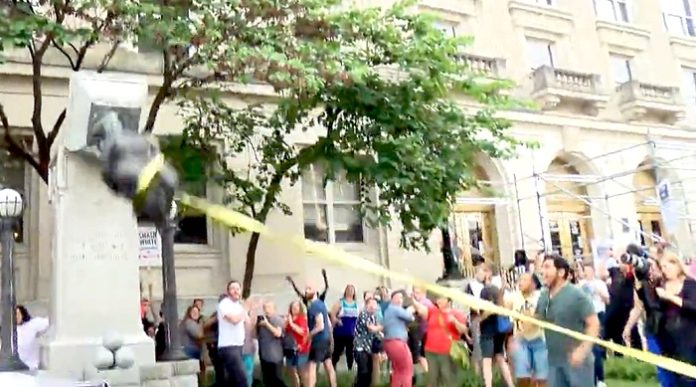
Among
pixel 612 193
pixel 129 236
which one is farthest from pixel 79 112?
pixel 612 193

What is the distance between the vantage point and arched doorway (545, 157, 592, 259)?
857 inches

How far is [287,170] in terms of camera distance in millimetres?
14188

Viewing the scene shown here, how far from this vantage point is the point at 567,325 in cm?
633

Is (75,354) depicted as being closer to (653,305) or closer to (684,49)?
(653,305)

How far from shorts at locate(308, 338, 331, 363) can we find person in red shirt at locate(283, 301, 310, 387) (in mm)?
93

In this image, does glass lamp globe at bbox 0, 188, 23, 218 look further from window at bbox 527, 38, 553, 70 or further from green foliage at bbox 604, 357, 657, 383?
window at bbox 527, 38, 553, 70

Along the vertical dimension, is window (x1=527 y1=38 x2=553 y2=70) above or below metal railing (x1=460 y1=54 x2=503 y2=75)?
above

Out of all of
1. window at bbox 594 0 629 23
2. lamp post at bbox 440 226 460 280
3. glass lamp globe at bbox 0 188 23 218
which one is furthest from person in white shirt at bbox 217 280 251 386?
window at bbox 594 0 629 23

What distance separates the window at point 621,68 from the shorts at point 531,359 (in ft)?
60.8

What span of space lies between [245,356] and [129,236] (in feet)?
7.82

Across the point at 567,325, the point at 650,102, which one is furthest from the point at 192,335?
the point at 650,102

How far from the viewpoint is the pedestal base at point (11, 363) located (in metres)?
8.59

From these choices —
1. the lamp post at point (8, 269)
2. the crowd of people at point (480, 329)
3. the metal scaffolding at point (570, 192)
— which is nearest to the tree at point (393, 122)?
the crowd of people at point (480, 329)

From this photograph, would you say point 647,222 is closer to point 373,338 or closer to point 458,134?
point 458,134
